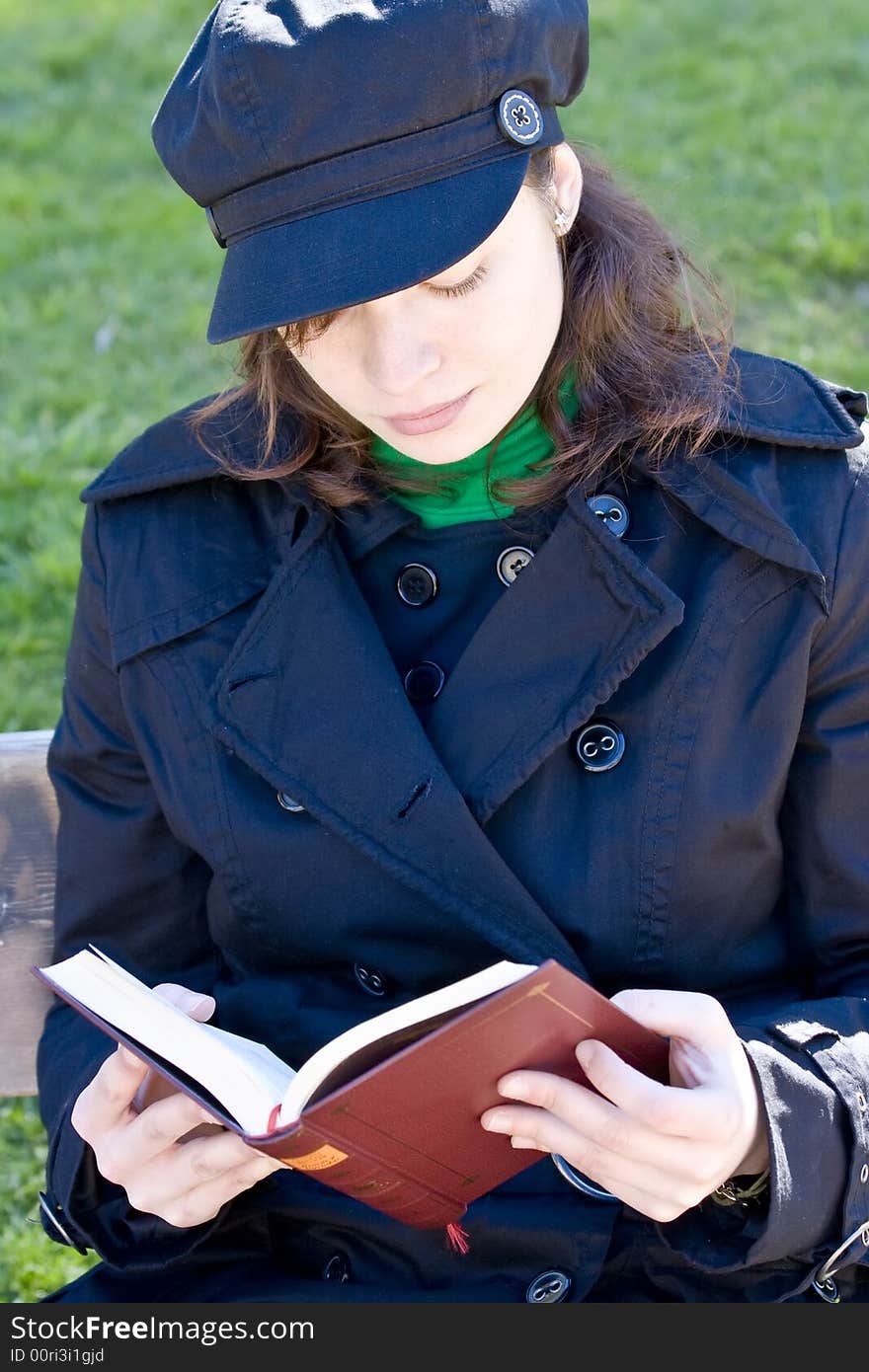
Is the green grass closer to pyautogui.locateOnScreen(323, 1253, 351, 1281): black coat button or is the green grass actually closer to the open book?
pyautogui.locateOnScreen(323, 1253, 351, 1281): black coat button

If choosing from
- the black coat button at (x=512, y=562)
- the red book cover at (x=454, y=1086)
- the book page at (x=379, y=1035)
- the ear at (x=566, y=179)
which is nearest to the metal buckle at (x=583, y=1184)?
the red book cover at (x=454, y=1086)

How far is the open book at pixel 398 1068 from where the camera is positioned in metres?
1.68

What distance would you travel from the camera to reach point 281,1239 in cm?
234

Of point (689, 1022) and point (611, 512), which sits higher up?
point (611, 512)

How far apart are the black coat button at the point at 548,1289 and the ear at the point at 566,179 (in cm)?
127

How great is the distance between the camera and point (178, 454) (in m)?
2.41

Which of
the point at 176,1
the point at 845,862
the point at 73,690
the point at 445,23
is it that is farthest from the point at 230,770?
the point at 176,1

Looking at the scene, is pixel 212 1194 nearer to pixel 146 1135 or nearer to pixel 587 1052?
pixel 146 1135

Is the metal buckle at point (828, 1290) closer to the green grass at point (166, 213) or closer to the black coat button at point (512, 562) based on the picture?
the black coat button at point (512, 562)

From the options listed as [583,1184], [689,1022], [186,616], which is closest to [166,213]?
[186,616]

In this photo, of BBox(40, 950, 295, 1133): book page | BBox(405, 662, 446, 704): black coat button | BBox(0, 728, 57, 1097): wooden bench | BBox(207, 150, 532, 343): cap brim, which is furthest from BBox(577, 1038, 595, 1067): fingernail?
BBox(0, 728, 57, 1097): wooden bench

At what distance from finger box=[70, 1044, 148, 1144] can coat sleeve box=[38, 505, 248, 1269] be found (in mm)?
185

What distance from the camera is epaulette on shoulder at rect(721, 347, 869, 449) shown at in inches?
84.0

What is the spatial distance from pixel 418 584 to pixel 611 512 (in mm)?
281
